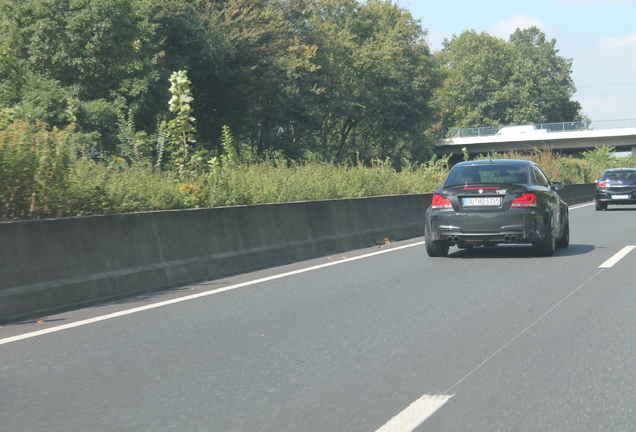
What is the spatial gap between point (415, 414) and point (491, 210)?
8.32 metres

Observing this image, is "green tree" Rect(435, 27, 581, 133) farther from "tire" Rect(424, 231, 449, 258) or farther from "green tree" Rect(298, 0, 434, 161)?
"tire" Rect(424, 231, 449, 258)

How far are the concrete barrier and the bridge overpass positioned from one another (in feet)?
228

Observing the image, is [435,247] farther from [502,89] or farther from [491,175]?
[502,89]

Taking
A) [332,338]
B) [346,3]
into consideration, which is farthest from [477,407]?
[346,3]

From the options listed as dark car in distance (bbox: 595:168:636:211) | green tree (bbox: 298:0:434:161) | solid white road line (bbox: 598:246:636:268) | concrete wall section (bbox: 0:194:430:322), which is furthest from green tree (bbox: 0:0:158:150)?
solid white road line (bbox: 598:246:636:268)

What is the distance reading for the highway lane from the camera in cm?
448

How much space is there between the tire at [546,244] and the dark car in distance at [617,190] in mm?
17494

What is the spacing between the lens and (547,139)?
85438mm

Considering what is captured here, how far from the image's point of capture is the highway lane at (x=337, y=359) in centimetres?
448

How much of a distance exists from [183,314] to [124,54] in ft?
117

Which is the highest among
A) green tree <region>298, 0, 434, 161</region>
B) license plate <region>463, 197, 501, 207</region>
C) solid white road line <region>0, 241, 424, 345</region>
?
green tree <region>298, 0, 434, 161</region>

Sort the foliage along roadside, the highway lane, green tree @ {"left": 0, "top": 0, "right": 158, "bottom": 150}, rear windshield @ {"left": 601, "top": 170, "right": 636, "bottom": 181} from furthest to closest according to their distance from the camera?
green tree @ {"left": 0, "top": 0, "right": 158, "bottom": 150} → rear windshield @ {"left": 601, "top": 170, "right": 636, "bottom": 181} → the foliage along roadside → the highway lane

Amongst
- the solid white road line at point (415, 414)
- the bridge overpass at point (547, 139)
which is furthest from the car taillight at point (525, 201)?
the bridge overpass at point (547, 139)

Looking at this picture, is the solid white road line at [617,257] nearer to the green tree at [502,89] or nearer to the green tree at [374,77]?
the green tree at [374,77]
